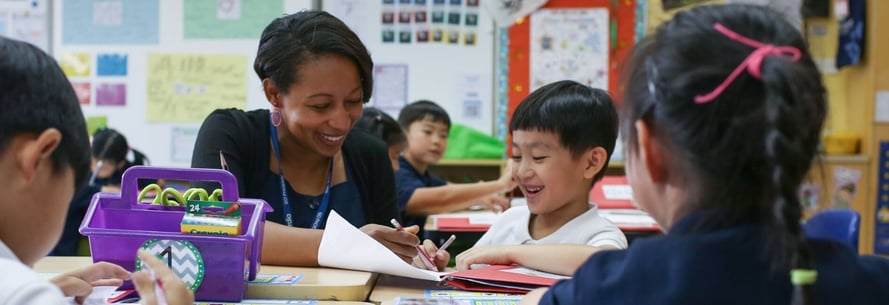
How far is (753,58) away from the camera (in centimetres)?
68

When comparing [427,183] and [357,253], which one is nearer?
[357,253]

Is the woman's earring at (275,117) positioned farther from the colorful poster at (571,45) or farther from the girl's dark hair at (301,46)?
the colorful poster at (571,45)

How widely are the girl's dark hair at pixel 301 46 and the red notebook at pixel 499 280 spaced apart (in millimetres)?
555

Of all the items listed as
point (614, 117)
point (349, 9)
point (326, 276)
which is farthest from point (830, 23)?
point (326, 276)

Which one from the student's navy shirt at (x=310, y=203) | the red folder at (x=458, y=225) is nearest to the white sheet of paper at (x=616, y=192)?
the red folder at (x=458, y=225)

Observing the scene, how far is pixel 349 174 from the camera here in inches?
67.7

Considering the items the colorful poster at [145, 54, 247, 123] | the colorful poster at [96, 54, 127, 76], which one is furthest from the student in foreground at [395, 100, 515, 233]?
the colorful poster at [96, 54, 127, 76]

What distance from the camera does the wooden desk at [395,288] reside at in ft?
3.68

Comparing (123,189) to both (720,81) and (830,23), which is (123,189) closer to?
(720,81)

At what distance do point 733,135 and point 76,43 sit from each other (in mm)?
4298

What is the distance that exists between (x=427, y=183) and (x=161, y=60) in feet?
5.83

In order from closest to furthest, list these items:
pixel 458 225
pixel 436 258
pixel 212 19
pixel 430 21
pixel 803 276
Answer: pixel 803 276 < pixel 436 258 < pixel 458 225 < pixel 212 19 < pixel 430 21

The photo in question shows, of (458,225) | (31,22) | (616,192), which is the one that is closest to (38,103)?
(458,225)

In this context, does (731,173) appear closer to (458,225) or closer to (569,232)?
(569,232)
